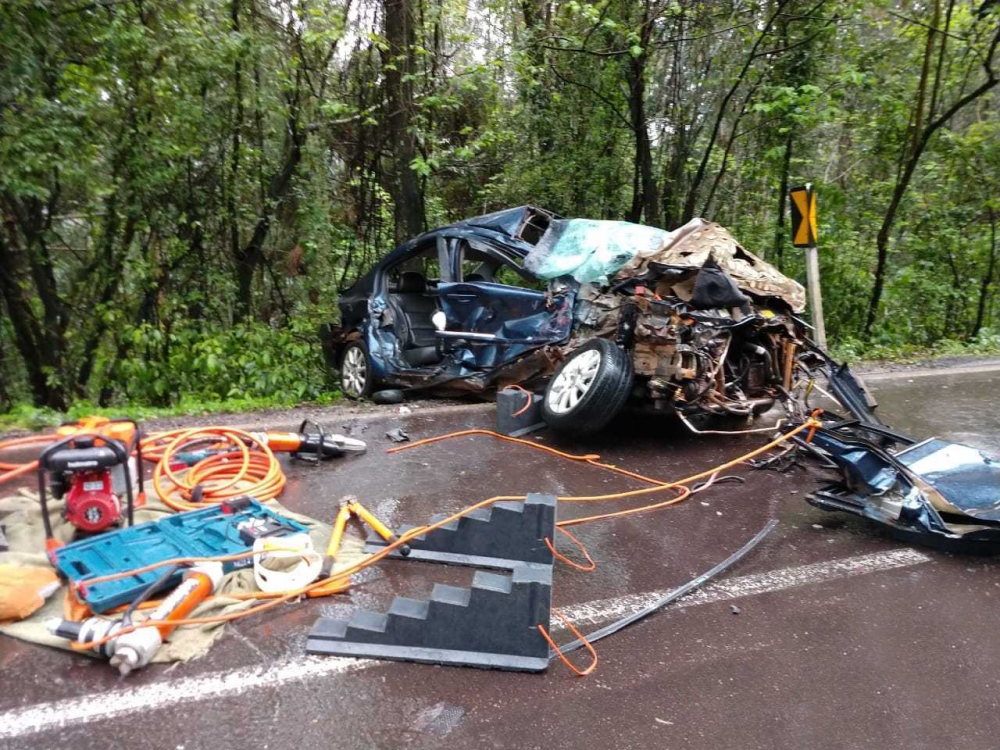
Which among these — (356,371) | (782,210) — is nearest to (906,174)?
(782,210)

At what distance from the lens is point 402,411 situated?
22.1ft

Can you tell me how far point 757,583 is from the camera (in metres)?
3.42

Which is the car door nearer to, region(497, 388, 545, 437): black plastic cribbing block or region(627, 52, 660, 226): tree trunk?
region(497, 388, 545, 437): black plastic cribbing block

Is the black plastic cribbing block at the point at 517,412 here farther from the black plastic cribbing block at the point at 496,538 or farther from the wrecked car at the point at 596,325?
the black plastic cribbing block at the point at 496,538

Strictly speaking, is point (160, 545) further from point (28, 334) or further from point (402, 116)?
point (402, 116)

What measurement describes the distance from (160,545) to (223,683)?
3.27 ft

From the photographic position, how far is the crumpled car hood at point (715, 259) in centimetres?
569

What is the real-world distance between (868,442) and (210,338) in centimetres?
856

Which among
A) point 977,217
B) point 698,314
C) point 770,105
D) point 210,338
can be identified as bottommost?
point 210,338

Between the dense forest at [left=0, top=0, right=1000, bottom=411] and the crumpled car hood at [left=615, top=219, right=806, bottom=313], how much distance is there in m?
4.57

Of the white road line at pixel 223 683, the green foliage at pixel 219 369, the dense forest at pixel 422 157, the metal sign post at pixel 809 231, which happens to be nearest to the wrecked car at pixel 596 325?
the metal sign post at pixel 809 231

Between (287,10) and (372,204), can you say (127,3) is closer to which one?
(287,10)

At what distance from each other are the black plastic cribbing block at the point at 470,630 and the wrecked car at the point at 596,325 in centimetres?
270

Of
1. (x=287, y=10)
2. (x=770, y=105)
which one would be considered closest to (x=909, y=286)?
(x=770, y=105)
